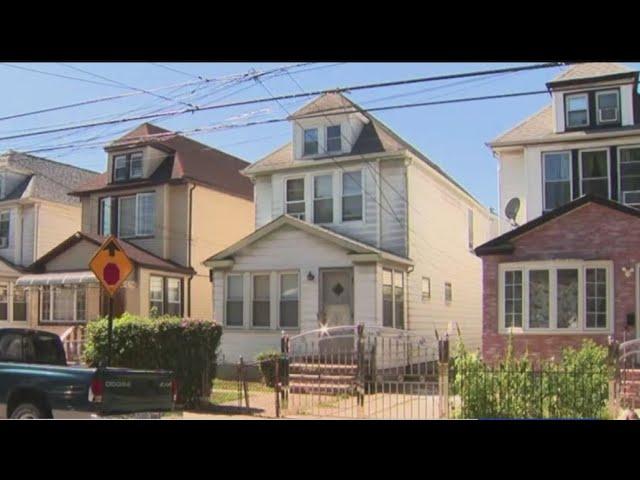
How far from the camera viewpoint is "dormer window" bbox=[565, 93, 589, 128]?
8836mm

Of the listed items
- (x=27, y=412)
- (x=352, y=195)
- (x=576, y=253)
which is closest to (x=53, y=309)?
(x=27, y=412)

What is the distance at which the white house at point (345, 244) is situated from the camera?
10.1 meters

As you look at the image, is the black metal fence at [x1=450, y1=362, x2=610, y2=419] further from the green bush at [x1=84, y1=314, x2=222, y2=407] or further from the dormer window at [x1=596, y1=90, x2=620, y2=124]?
the green bush at [x1=84, y1=314, x2=222, y2=407]

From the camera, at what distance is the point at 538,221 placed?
375 inches

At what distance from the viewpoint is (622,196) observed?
9.16m

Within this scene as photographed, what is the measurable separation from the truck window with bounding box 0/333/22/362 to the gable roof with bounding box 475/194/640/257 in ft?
18.7

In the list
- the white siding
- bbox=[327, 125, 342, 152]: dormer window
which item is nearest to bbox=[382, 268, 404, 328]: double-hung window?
the white siding

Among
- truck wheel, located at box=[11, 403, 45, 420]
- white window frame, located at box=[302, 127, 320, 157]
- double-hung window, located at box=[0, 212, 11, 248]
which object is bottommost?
truck wheel, located at box=[11, 403, 45, 420]

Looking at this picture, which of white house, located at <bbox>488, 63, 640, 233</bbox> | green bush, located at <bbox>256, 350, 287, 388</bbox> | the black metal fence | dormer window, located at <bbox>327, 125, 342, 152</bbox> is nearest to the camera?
the black metal fence

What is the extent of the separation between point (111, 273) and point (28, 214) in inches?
76.1

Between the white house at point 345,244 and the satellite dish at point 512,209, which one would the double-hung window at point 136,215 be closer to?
the white house at point 345,244

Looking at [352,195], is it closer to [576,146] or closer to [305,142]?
[305,142]
